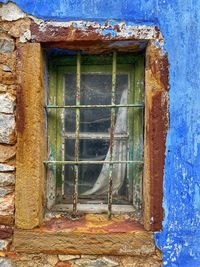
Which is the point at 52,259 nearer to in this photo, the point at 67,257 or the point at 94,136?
the point at 67,257

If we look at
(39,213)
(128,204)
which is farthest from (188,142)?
(39,213)

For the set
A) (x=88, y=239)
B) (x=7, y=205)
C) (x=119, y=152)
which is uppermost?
(x=119, y=152)

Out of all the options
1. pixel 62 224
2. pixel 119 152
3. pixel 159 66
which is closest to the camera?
pixel 159 66

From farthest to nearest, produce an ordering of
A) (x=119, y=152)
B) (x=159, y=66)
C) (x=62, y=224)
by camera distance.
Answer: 1. (x=119, y=152)
2. (x=62, y=224)
3. (x=159, y=66)

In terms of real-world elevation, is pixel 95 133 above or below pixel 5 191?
above

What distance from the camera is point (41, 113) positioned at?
227cm

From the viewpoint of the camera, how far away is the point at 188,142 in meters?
2.18

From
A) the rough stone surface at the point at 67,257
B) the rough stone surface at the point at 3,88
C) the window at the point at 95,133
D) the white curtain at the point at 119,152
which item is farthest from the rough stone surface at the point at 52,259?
the rough stone surface at the point at 3,88

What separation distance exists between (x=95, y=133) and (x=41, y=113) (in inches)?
16.8

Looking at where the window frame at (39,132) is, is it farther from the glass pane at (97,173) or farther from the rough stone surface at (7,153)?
the glass pane at (97,173)

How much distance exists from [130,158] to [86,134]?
13.8 inches

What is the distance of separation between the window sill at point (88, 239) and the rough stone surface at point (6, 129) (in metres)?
0.58

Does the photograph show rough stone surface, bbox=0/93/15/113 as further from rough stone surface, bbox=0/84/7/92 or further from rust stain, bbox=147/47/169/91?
rust stain, bbox=147/47/169/91

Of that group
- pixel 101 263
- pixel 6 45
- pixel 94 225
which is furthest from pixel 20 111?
pixel 101 263
